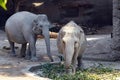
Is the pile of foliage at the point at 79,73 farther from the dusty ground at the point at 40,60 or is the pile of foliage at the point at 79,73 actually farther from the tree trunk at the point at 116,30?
the tree trunk at the point at 116,30

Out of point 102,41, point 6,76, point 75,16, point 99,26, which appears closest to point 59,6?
point 75,16

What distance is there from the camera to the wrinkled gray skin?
8.70m

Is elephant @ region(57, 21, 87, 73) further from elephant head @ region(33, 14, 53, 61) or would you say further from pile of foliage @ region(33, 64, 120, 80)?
elephant head @ region(33, 14, 53, 61)

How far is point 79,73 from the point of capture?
6.42 m

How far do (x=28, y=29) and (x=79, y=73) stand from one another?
2.92 meters

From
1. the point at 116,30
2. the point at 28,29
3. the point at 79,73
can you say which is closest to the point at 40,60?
the point at 28,29

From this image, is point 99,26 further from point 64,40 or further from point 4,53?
point 64,40

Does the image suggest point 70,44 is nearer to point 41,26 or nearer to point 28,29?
point 41,26

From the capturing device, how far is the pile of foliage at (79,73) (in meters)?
6.09

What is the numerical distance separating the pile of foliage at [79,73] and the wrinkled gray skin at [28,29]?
140cm

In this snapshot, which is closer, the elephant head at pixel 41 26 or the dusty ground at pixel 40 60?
the dusty ground at pixel 40 60

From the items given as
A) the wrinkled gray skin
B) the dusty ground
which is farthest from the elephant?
the wrinkled gray skin

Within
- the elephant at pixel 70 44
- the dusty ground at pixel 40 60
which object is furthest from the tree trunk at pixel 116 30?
the elephant at pixel 70 44

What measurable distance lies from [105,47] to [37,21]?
2.59 meters
